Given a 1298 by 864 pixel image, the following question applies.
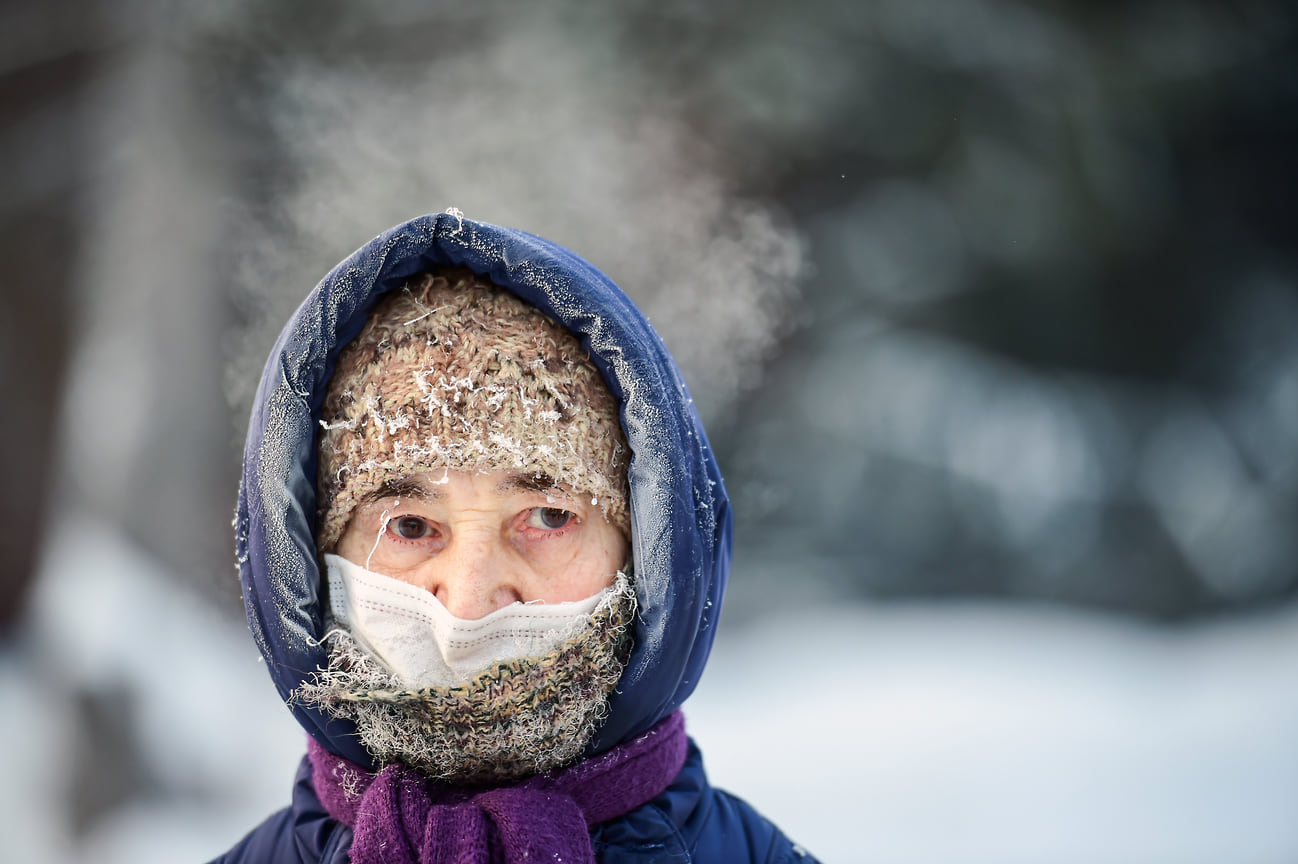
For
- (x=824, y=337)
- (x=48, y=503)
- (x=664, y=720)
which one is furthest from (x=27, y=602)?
(x=824, y=337)

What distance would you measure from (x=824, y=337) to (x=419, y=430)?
239 centimetres

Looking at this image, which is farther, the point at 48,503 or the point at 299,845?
the point at 48,503

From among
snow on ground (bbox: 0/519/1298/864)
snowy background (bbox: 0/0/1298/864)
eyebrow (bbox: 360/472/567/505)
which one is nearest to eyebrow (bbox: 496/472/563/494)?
eyebrow (bbox: 360/472/567/505)

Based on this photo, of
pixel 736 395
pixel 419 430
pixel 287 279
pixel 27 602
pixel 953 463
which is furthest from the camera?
pixel 953 463

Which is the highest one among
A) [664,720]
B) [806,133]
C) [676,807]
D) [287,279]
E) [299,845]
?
[806,133]

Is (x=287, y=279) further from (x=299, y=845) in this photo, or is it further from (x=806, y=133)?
(x=806, y=133)

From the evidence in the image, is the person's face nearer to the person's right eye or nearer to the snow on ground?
the person's right eye

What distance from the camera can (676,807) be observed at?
1298 mm

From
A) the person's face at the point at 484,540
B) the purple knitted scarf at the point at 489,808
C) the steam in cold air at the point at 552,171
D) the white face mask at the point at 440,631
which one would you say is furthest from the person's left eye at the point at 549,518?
the steam in cold air at the point at 552,171

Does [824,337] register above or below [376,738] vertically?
above

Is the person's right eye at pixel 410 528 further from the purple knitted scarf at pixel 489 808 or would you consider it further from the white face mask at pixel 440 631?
the purple knitted scarf at pixel 489 808

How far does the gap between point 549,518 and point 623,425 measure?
0.17m

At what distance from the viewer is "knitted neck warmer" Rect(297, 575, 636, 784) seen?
44.3 inches

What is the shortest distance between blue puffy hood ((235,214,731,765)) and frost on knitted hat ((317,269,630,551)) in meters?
0.03
